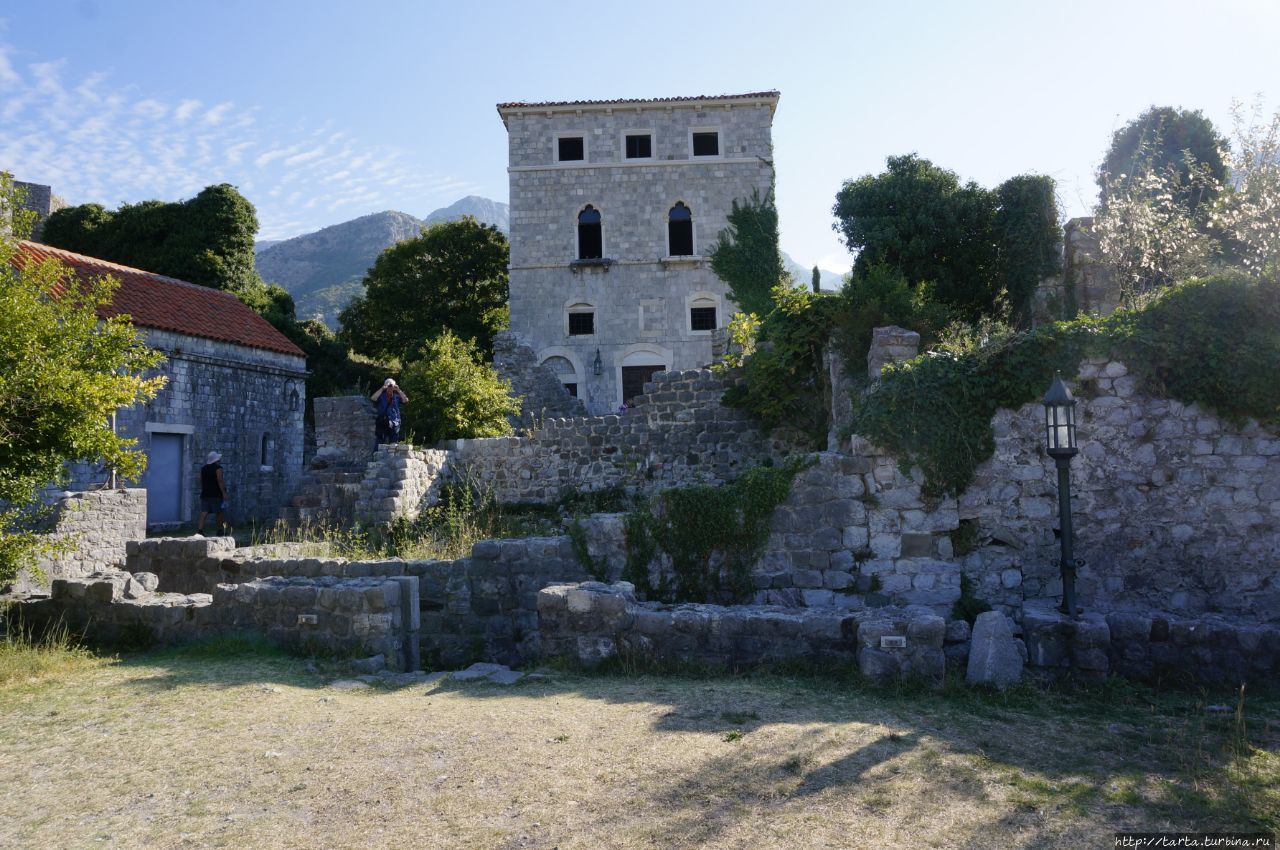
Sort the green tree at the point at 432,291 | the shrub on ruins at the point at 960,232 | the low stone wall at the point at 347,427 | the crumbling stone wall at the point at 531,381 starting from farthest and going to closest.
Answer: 1. the green tree at the point at 432,291
2. the crumbling stone wall at the point at 531,381
3. the shrub on ruins at the point at 960,232
4. the low stone wall at the point at 347,427

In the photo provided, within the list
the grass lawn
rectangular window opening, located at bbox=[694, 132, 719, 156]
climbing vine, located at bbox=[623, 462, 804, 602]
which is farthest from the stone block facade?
rectangular window opening, located at bbox=[694, 132, 719, 156]

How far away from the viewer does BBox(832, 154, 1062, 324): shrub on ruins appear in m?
22.1

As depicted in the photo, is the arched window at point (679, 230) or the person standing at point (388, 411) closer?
the person standing at point (388, 411)

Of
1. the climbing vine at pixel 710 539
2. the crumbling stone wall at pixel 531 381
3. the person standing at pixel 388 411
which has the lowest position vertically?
the climbing vine at pixel 710 539

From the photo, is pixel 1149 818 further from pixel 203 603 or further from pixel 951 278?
pixel 951 278

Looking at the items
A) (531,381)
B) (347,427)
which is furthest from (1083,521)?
(531,381)

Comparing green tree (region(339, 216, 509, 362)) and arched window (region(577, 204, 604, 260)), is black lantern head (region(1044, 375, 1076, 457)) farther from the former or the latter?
green tree (region(339, 216, 509, 362))

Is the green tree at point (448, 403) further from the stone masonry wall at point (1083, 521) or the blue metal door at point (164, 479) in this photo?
the stone masonry wall at point (1083, 521)

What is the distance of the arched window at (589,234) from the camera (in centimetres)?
2911

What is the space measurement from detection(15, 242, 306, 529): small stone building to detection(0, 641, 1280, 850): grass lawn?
48.7 ft

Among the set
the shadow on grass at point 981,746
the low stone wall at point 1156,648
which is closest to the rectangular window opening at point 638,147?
the shadow on grass at point 981,746

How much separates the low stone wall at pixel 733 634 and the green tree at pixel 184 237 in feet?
99.1

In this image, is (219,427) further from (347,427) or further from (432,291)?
(432,291)

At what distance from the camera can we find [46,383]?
293 inches
